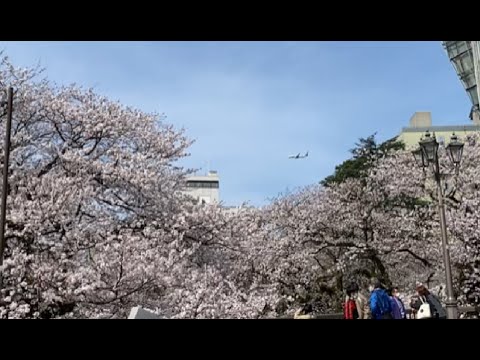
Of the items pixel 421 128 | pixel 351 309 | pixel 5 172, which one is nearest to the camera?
pixel 351 309

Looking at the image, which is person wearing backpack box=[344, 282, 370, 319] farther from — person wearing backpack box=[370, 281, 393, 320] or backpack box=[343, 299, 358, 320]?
person wearing backpack box=[370, 281, 393, 320]

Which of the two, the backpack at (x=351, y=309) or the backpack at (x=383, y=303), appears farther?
the backpack at (x=351, y=309)

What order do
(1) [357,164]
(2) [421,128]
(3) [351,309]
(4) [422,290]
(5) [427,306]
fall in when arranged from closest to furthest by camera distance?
(5) [427,306] < (4) [422,290] < (3) [351,309] < (1) [357,164] < (2) [421,128]

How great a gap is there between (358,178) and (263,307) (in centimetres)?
531

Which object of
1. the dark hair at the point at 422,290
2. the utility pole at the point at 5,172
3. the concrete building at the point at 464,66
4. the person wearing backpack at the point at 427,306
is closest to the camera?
the person wearing backpack at the point at 427,306

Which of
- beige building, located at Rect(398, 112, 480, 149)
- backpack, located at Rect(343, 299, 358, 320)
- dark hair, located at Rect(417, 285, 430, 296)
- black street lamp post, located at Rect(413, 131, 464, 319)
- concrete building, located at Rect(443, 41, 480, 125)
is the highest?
beige building, located at Rect(398, 112, 480, 149)

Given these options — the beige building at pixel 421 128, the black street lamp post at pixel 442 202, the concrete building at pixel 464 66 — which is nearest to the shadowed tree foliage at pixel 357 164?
the concrete building at pixel 464 66

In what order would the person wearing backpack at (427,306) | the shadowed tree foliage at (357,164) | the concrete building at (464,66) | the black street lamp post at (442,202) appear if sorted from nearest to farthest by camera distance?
the person wearing backpack at (427,306) < the black street lamp post at (442,202) < the shadowed tree foliage at (357,164) < the concrete building at (464,66)

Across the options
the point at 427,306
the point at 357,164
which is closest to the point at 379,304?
the point at 427,306

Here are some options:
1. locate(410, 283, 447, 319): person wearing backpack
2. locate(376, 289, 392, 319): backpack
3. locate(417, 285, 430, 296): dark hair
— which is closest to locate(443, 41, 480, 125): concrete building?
locate(410, 283, 447, 319): person wearing backpack

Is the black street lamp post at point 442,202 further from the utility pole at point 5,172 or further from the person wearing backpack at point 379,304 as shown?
the utility pole at point 5,172

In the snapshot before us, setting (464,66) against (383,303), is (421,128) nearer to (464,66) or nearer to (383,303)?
(464,66)
